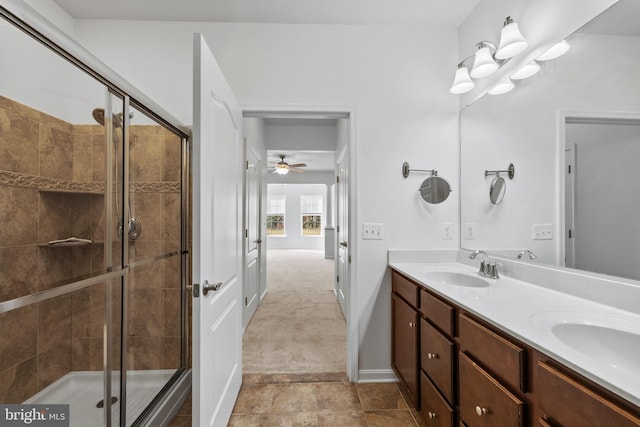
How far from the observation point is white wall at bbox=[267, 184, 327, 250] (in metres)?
9.49

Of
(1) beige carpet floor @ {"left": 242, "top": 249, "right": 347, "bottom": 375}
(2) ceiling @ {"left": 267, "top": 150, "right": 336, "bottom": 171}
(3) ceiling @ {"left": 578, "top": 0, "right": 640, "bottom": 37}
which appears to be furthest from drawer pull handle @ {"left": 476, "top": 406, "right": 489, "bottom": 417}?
(2) ceiling @ {"left": 267, "top": 150, "right": 336, "bottom": 171}

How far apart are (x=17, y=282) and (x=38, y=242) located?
24 centimetres

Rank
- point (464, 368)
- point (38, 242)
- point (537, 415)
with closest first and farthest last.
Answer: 1. point (537, 415)
2. point (464, 368)
3. point (38, 242)

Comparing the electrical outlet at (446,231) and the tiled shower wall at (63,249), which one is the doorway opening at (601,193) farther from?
the tiled shower wall at (63,249)

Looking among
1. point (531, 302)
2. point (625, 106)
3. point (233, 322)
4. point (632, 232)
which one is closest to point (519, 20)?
point (625, 106)

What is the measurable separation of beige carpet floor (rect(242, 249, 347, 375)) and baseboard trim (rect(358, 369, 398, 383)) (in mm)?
186

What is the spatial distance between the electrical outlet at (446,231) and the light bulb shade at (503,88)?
3.08ft

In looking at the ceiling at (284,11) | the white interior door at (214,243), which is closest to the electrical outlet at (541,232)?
the ceiling at (284,11)

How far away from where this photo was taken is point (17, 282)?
1.21m

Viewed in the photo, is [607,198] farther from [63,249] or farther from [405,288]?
[63,249]

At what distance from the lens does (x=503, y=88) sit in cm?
173

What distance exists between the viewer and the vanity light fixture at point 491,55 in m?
1.48

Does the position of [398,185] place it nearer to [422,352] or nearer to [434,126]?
[434,126]

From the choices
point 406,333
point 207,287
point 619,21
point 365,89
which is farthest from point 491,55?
point 207,287
